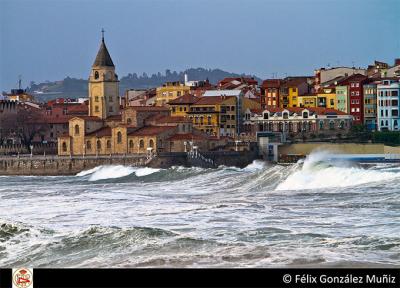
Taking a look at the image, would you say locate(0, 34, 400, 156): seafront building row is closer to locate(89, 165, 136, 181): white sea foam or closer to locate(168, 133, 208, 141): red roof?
locate(168, 133, 208, 141): red roof

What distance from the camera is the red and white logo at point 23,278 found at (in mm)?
12320

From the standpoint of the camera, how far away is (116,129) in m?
64.4

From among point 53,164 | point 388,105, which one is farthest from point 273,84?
point 53,164

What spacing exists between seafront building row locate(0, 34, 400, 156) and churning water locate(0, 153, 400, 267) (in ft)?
53.7

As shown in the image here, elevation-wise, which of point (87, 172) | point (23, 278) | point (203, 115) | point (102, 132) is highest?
point (203, 115)

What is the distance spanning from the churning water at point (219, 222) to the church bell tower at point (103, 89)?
20856 mm

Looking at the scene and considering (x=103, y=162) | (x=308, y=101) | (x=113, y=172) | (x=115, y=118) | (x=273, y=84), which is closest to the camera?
(x=113, y=172)

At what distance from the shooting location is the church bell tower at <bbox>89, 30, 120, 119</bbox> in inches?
2719

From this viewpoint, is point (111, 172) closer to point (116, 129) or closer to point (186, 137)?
point (116, 129)

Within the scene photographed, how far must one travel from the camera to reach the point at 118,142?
6431 cm

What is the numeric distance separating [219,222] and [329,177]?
14493 millimetres

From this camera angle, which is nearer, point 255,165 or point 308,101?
point 255,165

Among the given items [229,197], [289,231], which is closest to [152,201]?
[229,197]

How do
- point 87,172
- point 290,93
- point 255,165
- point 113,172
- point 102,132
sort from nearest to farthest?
point 113,172 → point 87,172 → point 255,165 → point 102,132 → point 290,93
